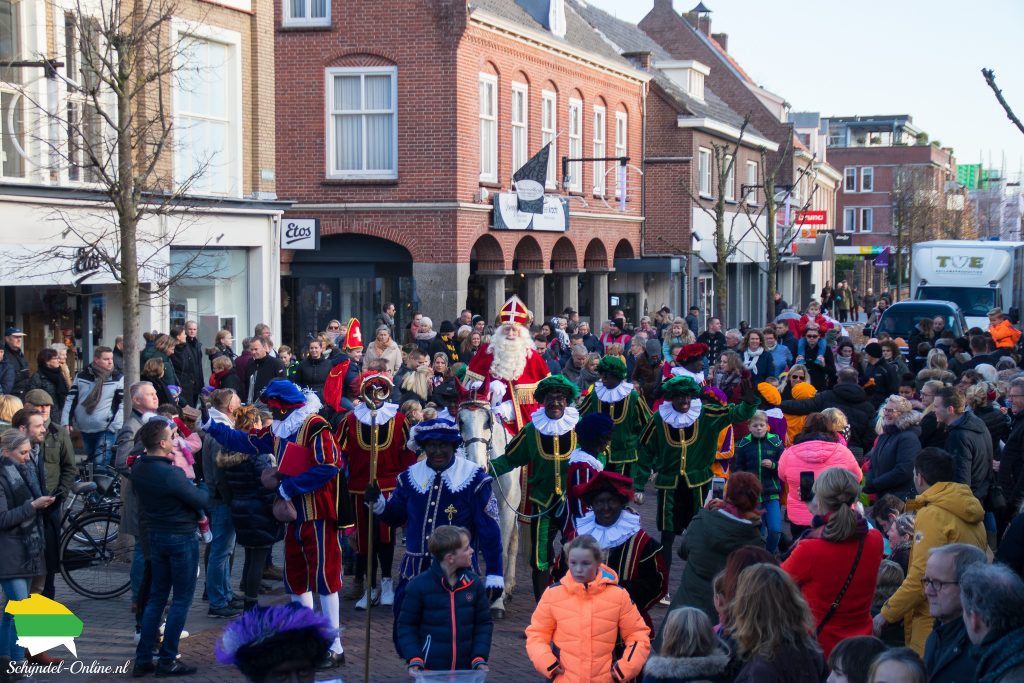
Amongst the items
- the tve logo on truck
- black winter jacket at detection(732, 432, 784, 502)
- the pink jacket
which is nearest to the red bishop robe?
black winter jacket at detection(732, 432, 784, 502)

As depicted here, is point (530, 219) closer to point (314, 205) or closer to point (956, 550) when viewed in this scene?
point (314, 205)

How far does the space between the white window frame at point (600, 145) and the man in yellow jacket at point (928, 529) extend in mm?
26259

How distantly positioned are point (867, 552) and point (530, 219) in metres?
22.5

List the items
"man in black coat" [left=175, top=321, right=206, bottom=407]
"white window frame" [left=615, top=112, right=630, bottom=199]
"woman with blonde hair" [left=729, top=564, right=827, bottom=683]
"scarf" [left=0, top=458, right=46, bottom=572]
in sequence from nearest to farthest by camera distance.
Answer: "woman with blonde hair" [left=729, top=564, right=827, bottom=683] < "scarf" [left=0, top=458, right=46, bottom=572] < "man in black coat" [left=175, top=321, right=206, bottom=407] < "white window frame" [left=615, top=112, right=630, bottom=199]

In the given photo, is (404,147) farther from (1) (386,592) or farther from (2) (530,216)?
(1) (386,592)

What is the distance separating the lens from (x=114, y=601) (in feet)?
32.9

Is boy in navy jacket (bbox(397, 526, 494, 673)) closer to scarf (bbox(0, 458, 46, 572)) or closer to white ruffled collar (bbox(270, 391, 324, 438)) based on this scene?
white ruffled collar (bbox(270, 391, 324, 438))

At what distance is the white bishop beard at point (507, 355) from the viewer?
423 inches

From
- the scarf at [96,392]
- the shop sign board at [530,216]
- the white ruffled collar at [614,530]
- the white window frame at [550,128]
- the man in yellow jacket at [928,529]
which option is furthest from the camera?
the white window frame at [550,128]

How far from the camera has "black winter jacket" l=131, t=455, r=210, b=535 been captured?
25.6ft

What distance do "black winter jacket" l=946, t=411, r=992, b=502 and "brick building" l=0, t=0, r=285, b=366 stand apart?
7.71 meters

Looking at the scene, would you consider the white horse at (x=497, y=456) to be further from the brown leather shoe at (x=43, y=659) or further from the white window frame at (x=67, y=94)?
the white window frame at (x=67, y=94)

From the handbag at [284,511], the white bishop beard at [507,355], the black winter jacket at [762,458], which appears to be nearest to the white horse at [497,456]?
the white bishop beard at [507,355]

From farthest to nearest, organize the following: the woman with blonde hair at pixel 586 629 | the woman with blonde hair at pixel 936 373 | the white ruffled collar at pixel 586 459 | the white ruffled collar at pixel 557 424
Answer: the woman with blonde hair at pixel 936 373
the white ruffled collar at pixel 557 424
the white ruffled collar at pixel 586 459
the woman with blonde hair at pixel 586 629
